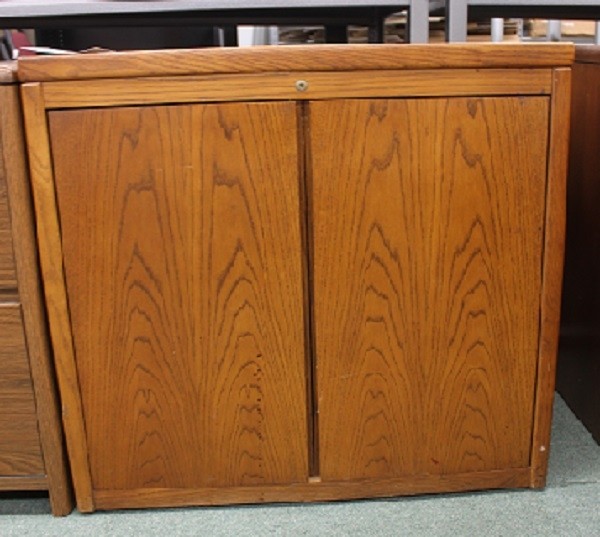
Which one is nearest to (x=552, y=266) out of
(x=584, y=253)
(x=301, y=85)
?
(x=584, y=253)

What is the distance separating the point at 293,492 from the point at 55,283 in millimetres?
402

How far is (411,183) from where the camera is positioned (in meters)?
0.86

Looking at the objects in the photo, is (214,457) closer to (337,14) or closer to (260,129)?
(260,129)

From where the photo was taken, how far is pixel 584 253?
3.71 ft

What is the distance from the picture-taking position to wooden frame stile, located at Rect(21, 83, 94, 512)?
832 mm

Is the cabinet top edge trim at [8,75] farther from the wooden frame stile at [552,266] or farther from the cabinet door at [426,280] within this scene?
the wooden frame stile at [552,266]

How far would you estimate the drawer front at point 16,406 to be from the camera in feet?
2.96

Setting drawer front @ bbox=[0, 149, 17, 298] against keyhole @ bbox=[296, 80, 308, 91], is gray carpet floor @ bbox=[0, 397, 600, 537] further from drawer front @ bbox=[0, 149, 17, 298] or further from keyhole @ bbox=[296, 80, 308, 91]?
keyhole @ bbox=[296, 80, 308, 91]

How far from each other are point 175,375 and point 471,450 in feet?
1.28

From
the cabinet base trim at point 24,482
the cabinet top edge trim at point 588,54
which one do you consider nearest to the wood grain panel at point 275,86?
the cabinet top edge trim at point 588,54

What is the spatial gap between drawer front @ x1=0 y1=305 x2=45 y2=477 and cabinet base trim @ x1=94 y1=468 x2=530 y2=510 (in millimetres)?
101

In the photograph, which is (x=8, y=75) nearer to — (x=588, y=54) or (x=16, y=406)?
(x=16, y=406)

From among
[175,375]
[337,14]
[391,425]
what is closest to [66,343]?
[175,375]

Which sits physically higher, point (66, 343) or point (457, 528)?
point (66, 343)
